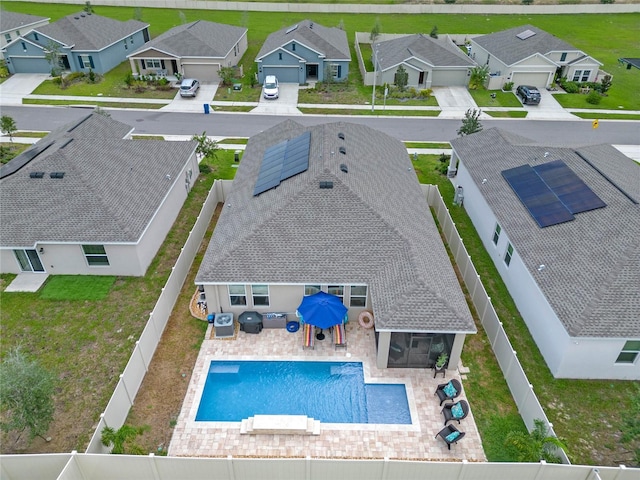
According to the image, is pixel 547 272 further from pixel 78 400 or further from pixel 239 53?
pixel 239 53

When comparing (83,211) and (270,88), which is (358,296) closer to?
(83,211)

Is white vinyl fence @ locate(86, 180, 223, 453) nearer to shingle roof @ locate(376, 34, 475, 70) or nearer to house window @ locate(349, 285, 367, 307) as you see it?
house window @ locate(349, 285, 367, 307)

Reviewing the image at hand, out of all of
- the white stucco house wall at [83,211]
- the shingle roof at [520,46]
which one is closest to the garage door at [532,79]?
the shingle roof at [520,46]

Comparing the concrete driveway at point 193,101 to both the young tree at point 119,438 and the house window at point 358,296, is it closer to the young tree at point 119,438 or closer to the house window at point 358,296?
the house window at point 358,296

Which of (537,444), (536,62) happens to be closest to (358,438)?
(537,444)

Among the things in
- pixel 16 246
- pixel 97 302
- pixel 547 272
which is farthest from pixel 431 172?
pixel 16 246

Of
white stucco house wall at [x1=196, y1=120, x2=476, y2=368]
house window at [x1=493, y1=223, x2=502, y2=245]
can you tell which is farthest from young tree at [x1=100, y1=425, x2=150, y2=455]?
house window at [x1=493, y1=223, x2=502, y2=245]
